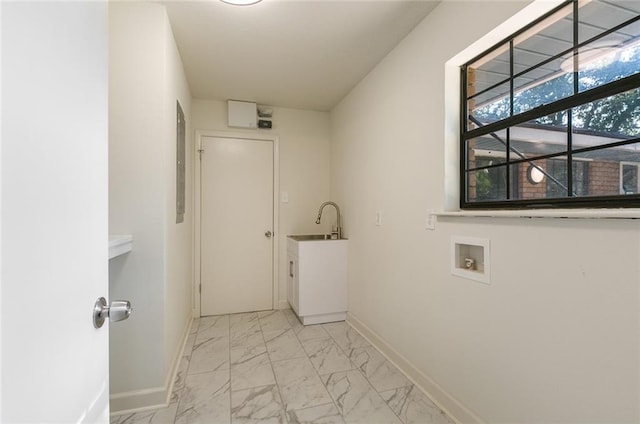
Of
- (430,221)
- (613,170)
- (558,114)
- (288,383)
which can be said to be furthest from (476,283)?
(288,383)

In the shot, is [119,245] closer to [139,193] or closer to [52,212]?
[139,193]

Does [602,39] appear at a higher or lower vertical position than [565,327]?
higher

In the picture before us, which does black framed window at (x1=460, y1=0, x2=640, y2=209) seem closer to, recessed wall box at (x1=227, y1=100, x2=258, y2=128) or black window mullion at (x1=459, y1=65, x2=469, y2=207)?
black window mullion at (x1=459, y1=65, x2=469, y2=207)

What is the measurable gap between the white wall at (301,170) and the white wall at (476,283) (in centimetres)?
89

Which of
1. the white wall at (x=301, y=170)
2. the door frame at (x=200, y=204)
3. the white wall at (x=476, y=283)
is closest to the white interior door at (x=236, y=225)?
the door frame at (x=200, y=204)

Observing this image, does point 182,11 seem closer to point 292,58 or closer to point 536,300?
point 292,58

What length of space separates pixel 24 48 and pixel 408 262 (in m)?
2.07

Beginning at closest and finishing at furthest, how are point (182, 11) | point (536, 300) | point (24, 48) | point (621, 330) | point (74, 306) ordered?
1. point (24, 48)
2. point (74, 306)
3. point (621, 330)
4. point (536, 300)
5. point (182, 11)

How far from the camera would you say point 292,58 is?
2.43 meters

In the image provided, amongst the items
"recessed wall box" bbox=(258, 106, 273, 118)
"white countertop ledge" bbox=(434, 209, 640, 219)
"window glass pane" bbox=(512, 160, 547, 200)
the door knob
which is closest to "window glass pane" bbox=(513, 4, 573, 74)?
"window glass pane" bbox=(512, 160, 547, 200)

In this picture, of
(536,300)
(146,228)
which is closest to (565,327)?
(536,300)

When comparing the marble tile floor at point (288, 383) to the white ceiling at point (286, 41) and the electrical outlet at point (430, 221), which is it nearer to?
the electrical outlet at point (430, 221)

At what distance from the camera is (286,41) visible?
2.19 m

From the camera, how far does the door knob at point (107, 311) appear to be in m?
0.64
